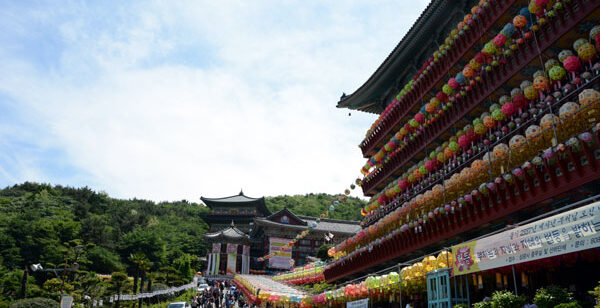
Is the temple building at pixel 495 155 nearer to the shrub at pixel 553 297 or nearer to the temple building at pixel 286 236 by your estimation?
the shrub at pixel 553 297

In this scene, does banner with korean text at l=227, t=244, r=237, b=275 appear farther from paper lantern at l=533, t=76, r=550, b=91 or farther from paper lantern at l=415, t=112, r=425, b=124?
paper lantern at l=533, t=76, r=550, b=91

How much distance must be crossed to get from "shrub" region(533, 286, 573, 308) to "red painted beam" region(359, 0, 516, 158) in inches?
565

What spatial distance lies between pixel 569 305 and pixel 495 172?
31.3 feet

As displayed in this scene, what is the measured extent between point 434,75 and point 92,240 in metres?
66.9

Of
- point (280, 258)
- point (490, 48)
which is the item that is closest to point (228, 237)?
point (280, 258)

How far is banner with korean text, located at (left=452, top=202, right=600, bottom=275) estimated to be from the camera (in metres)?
9.85

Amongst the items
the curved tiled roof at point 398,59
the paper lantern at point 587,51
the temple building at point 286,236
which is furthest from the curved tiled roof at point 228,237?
the paper lantern at point 587,51

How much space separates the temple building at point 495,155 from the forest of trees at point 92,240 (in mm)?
21447

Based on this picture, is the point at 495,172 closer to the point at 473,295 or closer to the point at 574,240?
the point at 473,295

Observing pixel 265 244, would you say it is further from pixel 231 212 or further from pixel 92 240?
pixel 92 240

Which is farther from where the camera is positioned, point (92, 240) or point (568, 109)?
point (92, 240)

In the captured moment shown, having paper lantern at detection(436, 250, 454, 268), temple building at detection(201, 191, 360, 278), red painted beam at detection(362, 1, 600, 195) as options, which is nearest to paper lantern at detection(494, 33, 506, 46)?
red painted beam at detection(362, 1, 600, 195)

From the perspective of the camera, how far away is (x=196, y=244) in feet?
302

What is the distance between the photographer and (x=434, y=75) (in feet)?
90.0
